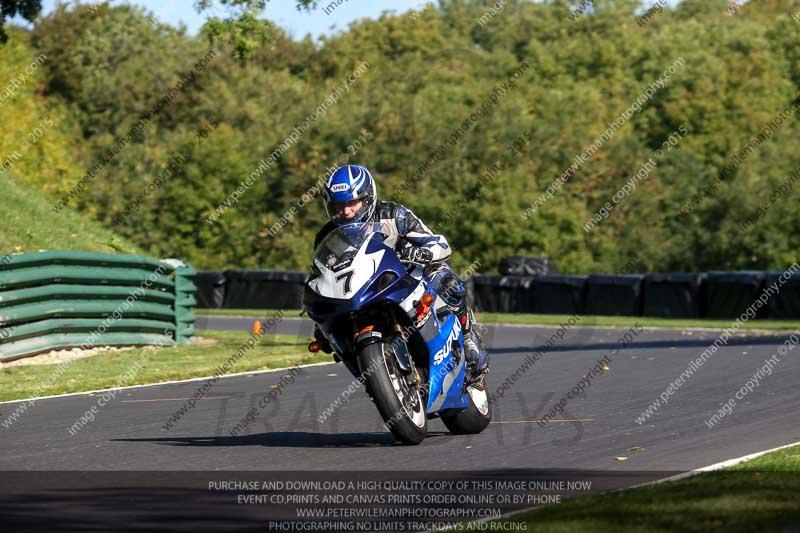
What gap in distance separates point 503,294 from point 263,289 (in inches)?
275

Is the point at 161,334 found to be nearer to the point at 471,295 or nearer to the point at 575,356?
the point at 575,356

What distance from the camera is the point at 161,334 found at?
20734mm

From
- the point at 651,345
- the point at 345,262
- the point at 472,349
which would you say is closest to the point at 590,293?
the point at 651,345

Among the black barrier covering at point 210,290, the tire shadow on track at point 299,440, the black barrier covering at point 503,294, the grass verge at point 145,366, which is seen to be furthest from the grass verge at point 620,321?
the tire shadow on track at point 299,440

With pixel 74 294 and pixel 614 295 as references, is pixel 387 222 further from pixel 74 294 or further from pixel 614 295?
pixel 614 295

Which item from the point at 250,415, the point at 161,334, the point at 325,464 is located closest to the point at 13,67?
the point at 161,334

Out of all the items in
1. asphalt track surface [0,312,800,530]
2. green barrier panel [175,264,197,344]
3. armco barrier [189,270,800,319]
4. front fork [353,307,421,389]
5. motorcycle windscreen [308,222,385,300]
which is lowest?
armco barrier [189,270,800,319]

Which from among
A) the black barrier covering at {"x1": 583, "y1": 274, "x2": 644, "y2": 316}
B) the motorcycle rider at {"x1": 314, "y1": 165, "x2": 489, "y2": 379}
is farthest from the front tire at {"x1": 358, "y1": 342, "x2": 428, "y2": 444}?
the black barrier covering at {"x1": 583, "y1": 274, "x2": 644, "y2": 316}

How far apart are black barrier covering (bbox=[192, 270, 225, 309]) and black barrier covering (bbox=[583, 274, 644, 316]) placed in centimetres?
1129

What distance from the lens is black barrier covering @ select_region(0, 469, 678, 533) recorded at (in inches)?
256

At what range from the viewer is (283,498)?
7227 millimetres

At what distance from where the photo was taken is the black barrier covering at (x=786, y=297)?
3033 cm

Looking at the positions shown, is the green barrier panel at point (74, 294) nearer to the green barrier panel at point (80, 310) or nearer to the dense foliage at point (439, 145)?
the green barrier panel at point (80, 310)

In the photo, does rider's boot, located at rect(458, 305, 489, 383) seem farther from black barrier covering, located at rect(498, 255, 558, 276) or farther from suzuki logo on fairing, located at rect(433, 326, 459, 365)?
black barrier covering, located at rect(498, 255, 558, 276)
